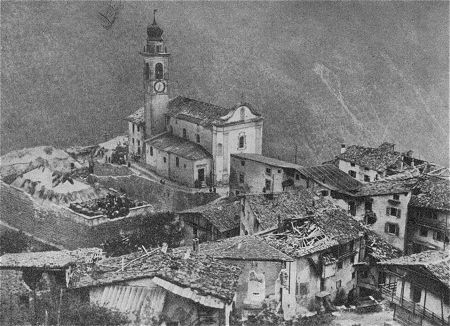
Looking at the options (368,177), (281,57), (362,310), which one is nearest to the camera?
(362,310)

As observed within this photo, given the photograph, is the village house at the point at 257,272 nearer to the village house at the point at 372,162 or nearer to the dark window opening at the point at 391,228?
the dark window opening at the point at 391,228

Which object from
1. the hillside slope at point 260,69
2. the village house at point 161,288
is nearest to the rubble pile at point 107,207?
the village house at point 161,288

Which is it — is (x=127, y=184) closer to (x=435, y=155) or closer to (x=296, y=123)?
(x=296, y=123)

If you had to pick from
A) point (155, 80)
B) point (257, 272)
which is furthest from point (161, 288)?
point (155, 80)

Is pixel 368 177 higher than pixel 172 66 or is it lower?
lower

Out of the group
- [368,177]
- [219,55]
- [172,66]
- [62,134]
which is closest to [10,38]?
[62,134]

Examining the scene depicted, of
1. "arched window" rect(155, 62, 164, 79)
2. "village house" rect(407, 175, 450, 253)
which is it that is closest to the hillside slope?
"arched window" rect(155, 62, 164, 79)

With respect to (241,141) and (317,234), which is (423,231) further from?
(241,141)
